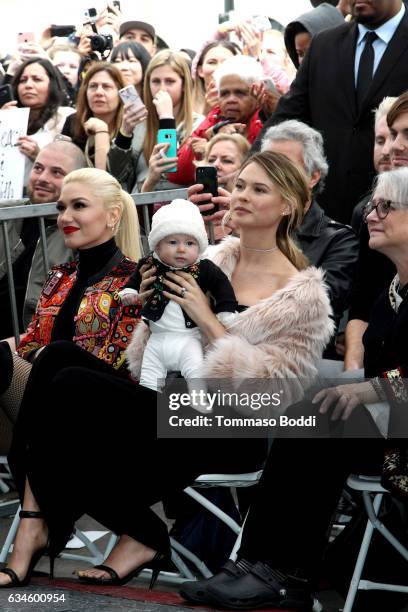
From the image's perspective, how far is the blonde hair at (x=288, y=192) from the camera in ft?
15.9

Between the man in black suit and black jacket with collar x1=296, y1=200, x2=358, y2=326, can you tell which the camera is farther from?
black jacket with collar x1=296, y1=200, x2=358, y2=326

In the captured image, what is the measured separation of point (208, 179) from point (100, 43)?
15.9 feet

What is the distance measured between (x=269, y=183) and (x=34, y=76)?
392 centimetres

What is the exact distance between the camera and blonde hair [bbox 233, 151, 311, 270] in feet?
15.9

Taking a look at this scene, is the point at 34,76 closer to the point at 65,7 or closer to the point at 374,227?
the point at 374,227

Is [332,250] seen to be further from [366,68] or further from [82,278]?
[366,68]

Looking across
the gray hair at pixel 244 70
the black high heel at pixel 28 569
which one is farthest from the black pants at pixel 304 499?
the gray hair at pixel 244 70

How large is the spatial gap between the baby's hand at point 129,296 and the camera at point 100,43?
18.1 feet

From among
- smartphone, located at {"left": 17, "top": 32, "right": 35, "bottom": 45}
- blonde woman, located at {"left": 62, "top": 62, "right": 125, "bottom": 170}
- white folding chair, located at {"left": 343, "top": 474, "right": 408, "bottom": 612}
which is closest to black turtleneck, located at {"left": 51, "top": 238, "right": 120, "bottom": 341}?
white folding chair, located at {"left": 343, "top": 474, "right": 408, "bottom": 612}

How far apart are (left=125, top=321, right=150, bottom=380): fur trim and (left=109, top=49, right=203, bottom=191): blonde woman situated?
207cm

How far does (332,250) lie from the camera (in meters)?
5.25

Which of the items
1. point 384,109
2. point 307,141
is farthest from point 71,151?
point 384,109

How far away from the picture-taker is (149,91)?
7645 millimetres

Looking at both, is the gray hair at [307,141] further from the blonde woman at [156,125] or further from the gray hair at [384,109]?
the blonde woman at [156,125]
